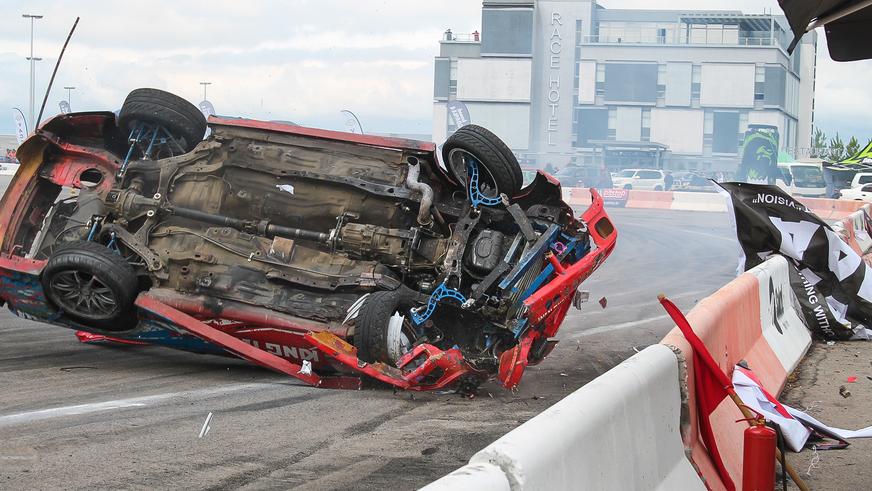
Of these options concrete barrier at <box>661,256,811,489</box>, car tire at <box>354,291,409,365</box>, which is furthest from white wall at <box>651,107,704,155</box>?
car tire at <box>354,291,409,365</box>

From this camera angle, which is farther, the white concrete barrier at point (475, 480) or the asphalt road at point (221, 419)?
the asphalt road at point (221, 419)

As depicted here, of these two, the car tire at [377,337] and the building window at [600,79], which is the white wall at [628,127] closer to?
the building window at [600,79]

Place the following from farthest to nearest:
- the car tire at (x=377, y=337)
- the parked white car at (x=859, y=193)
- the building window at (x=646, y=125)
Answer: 1. the building window at (x=646, y=125)
2. the parked white car at (x=859, y=193)
3. the car tire at (x=377, y=337)

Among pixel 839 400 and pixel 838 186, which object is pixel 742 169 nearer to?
pixel 838 186

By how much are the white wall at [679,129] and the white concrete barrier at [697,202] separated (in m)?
32.9

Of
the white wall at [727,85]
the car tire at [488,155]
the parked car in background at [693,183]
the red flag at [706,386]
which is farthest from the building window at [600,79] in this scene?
the red flag at [706,386]

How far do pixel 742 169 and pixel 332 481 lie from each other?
55160 millimetres

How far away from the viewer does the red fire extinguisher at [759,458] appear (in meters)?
4.49

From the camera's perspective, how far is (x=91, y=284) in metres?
7.71

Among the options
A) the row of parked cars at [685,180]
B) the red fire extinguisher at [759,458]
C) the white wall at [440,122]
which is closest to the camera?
the red fire extinguisher at [759,458]

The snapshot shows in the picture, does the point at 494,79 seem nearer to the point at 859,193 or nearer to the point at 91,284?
the point at 859,193

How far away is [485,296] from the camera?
25.5ft

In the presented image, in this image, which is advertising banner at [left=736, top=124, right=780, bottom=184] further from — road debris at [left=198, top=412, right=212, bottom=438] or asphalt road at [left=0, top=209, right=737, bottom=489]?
road debris at [left=198, top=412, right=212, bottom=438]

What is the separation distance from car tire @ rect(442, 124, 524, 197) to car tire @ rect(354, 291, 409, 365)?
5.08 ft
